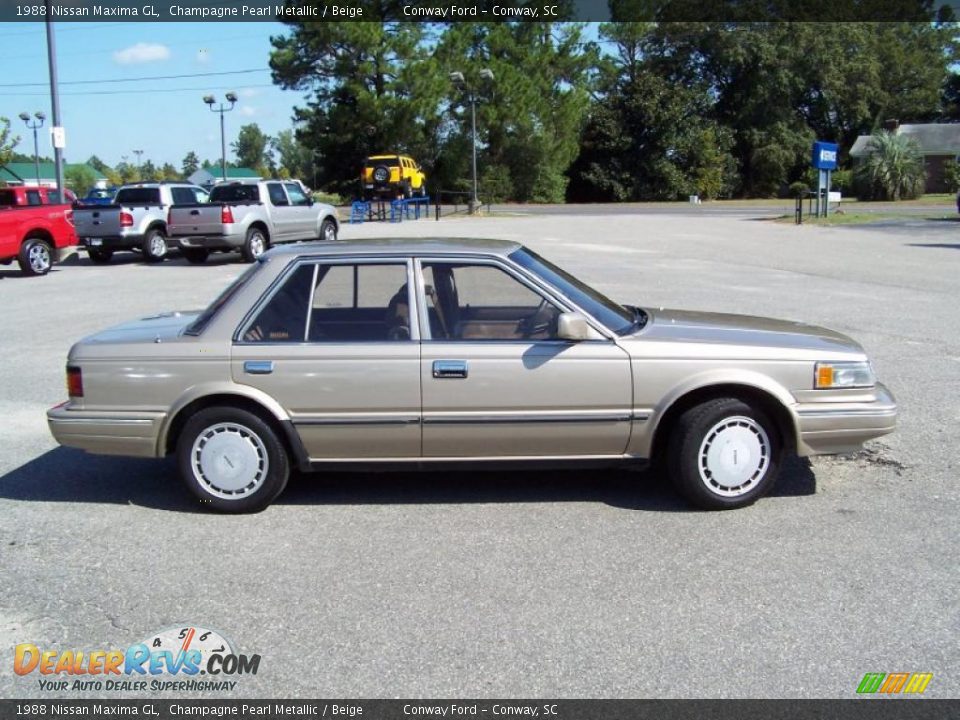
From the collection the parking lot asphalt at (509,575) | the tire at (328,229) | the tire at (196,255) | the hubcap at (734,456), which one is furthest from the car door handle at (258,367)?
the tire at (328,229)

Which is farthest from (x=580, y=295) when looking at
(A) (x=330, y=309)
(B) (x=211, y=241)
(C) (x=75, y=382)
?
(B) (x=211, y=241)

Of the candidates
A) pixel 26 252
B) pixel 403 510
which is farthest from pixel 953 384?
pixel 26 252

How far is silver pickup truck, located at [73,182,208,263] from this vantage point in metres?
21.7

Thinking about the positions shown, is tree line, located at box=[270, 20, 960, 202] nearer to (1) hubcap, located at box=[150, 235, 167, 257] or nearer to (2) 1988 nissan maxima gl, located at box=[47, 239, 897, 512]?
(1) hubcap, located at box=[150, 235, 167, 257]

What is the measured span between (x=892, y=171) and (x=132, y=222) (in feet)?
140

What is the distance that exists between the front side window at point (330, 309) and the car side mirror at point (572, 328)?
2.90 ft

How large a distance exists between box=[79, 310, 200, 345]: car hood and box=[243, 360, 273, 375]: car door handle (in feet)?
1.76

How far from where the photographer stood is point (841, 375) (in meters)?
5.37

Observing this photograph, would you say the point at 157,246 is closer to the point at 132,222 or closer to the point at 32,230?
the point at 132,222

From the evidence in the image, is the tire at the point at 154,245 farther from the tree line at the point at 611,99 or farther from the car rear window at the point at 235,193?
the tree line at the point at 611,99

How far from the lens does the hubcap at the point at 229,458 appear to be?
213 inches

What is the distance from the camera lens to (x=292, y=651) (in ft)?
12.8

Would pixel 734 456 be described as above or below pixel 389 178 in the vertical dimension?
below

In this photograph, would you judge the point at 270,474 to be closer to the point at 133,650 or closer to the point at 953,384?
the point at 133,650
